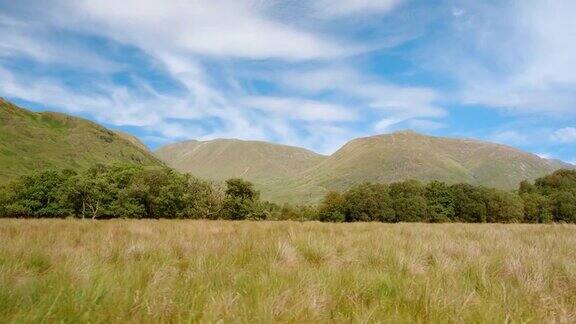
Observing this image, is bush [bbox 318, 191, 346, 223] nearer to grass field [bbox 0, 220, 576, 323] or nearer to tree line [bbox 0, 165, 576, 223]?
tree line [bbox 0, 165, 576, 223]

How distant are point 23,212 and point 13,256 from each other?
314ft

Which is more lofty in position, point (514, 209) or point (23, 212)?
point (514, 209)

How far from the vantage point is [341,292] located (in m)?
3.76

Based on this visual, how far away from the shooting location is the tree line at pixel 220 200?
263ft

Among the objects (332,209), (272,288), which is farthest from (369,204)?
(272,288)

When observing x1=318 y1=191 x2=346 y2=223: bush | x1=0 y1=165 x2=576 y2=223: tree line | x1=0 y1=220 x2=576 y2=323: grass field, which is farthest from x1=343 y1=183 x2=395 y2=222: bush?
x1=0 y1=220 x2=576 y2=323: grass field

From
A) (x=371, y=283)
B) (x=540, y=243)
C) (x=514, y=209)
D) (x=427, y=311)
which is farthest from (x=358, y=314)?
(x=514, y=209)

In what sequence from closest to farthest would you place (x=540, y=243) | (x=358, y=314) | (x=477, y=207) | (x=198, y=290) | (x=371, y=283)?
1. (x=358, y=314)
2. (x=198, y=290)
3. (x=371, y=283)
4. (x=540, y=243)
5. (x=477, y=207)

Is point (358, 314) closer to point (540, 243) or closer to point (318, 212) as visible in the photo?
point (540, 243)

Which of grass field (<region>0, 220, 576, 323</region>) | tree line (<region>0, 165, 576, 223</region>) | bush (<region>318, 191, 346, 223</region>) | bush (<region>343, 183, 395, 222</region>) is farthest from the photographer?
bush (<region>318, 191, 346, 223</region>)

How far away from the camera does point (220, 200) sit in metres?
87.4

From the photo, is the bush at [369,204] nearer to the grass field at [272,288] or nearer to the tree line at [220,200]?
the tree line at [220,200]

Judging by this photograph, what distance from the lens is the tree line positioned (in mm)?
80250

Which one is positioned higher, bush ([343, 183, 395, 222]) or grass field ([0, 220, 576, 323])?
bush ([343, 183, 395, 222])
